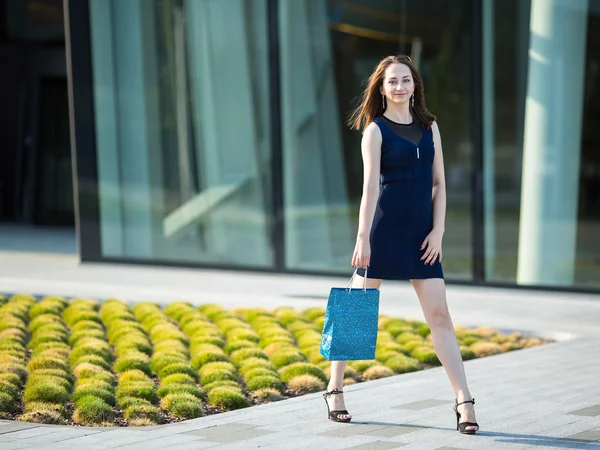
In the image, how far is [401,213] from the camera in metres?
5.55

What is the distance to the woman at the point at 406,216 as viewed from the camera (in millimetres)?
5500

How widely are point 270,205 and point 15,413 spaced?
7.28 m

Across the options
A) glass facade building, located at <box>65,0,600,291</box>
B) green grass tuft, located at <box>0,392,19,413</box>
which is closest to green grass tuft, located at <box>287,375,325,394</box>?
green grass tuft, located at <box>0,392,19,413</box>

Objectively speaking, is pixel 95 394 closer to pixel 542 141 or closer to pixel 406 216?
pixel 406 216

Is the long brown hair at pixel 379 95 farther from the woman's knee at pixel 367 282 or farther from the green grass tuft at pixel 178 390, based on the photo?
the green grass tuft at pixel 178 390

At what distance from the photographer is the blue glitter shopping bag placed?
545 centimetres

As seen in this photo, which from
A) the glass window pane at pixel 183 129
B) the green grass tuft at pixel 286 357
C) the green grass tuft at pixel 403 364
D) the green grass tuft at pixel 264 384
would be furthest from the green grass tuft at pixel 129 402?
the glass window pane at pixel 183 129

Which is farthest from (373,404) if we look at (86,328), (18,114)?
(18,114)

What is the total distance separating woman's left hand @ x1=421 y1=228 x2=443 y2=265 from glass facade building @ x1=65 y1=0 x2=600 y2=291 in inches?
235

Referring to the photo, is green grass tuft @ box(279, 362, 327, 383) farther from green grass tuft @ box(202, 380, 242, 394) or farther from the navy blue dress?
the navy blue dress

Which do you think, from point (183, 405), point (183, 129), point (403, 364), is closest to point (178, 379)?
point (183, 405)

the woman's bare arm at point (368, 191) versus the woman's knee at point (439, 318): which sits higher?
the woman's bare arm at point (368, 191)

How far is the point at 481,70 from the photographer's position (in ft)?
37.7

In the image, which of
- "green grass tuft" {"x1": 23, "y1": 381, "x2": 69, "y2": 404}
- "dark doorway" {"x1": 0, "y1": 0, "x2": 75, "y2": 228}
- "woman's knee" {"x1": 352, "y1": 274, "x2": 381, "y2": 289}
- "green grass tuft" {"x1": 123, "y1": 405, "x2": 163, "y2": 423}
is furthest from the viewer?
"dark doorway" {"x1": 0, "y1": 0, "x2": 75, "y2": 228}
